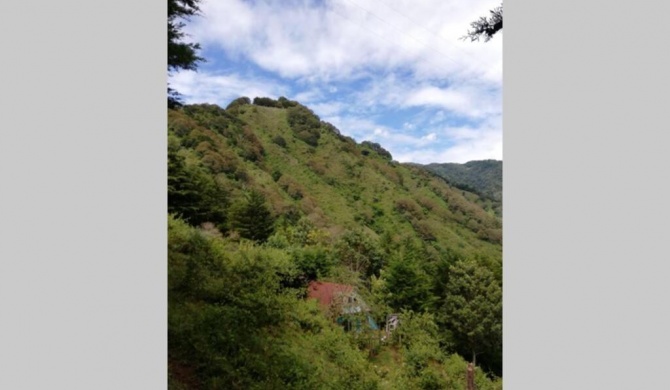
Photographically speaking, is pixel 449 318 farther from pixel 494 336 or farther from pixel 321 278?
pixel 321 278

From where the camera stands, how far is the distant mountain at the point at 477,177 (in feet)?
17.6

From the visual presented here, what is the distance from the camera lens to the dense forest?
4496mm

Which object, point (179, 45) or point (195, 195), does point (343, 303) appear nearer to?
point (195, 195)

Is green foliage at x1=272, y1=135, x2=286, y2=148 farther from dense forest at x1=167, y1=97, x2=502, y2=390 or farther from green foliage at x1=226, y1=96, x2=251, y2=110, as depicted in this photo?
green foliage at x1=226, y1=96, x2=251, y2=110

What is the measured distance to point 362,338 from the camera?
191 inches

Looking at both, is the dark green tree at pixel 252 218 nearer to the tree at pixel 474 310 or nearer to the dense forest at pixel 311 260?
the dense forest at pixel 311 260

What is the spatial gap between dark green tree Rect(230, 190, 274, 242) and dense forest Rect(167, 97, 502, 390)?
0.02m

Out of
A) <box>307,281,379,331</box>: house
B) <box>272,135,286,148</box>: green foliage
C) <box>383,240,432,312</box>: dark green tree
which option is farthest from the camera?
<box>272,135,286,148</box>: green foliage

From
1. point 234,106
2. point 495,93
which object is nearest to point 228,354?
point 234,106

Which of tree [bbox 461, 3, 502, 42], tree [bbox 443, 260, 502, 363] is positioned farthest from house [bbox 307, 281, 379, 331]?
tree [bbox 461, 3, 502, 42]

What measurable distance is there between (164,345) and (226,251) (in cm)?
148

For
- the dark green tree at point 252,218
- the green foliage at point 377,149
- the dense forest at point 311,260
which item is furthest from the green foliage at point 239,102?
the green foliage at point 377,149

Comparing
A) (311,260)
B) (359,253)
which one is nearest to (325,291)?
(311,260)

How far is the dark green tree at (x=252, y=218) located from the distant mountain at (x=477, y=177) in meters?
2.28
